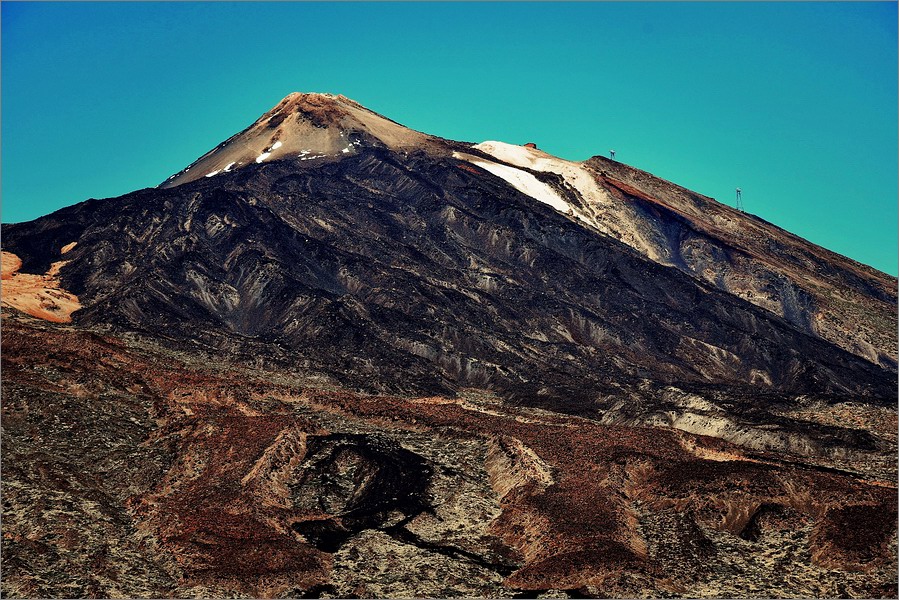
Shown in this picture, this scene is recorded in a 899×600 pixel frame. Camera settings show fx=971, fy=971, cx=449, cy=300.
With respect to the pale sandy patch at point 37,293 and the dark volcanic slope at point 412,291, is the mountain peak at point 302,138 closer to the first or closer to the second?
the dark volcanic slope at point 412,291

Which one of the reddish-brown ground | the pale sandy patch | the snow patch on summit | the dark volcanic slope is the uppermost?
the snow patch on summit

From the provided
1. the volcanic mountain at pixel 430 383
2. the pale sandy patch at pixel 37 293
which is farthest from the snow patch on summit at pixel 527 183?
the pale sandy patch at pixel 37 293

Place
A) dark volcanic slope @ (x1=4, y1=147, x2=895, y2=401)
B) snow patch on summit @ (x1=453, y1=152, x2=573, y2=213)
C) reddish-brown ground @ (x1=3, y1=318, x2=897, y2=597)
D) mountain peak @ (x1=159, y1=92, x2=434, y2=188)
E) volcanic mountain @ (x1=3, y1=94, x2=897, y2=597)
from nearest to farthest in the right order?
reddish-brown ground @ (x1=3, y1=318, x2=897, y2=597)
volcanic mountain @ (x1=3, y1=94, x2=897, y2=597)
dark volcanic slope @ (x1=4, y1=147, x2=895, y2=401)
snow patch on summit @ (x1=453, y1=152, x2=573, y2=213)
mountain peak @ (x1=159, y1=92, x2=434, y2=188)

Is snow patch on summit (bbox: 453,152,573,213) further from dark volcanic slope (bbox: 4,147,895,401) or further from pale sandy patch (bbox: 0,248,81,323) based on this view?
pale sandy patch (bbox: 0,248,81,323)

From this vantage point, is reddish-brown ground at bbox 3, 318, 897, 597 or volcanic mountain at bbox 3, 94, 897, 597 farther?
volcanic mountain at bbox 3, 94, 897, 597

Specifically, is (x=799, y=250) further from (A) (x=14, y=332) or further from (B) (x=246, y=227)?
(A) (x=14, y=332)

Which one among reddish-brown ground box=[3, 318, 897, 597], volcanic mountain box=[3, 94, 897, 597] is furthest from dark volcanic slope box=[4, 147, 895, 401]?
reddish-brown ground box=[3, 318, 897, 597]
